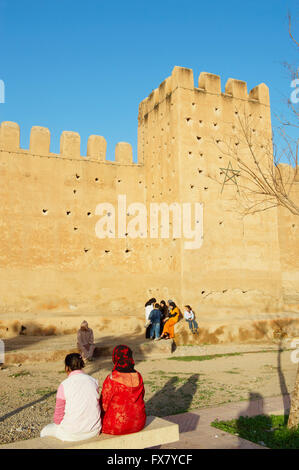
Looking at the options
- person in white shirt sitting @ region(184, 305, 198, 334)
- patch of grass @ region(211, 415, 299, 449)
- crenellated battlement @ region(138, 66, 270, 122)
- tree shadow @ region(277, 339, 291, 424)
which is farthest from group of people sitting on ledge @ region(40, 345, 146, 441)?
crenellated battlement @ region(138, 66, 270, 122)

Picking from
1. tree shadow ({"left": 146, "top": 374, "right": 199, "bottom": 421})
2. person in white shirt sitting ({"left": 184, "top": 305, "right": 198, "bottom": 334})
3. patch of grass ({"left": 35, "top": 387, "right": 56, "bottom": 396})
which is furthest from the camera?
person in white shirt sitting ({"left": 184, "top": 305, "right": 198, "bottom": 334})

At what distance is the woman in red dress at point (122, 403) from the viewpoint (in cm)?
358

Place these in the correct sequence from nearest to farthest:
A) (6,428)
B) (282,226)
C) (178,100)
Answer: (6,428) < (178,100) < (282,226)

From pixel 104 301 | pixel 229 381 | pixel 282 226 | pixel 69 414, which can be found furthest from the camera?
pixel 282 226

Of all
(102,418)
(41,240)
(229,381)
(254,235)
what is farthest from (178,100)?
(102,418)

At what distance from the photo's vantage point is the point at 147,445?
363 centimetres

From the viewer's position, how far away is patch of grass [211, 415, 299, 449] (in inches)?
169

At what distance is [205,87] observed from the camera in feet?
41.3

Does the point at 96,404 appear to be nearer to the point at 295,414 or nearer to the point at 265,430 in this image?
the point at 265,430

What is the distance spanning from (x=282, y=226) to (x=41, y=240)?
27.4 feet

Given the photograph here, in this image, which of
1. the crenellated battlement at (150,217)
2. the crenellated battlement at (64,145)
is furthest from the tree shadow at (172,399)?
the crenellated battlement at (64,145)

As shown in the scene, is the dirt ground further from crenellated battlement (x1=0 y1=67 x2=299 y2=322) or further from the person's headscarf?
crenellated battlement (x1=0 y1=67 x2=299 y2=322)

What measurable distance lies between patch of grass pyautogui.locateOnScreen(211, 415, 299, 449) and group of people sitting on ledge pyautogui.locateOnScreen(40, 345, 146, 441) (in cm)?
138

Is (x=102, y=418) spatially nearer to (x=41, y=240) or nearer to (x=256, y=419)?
(x=256, y=419)
